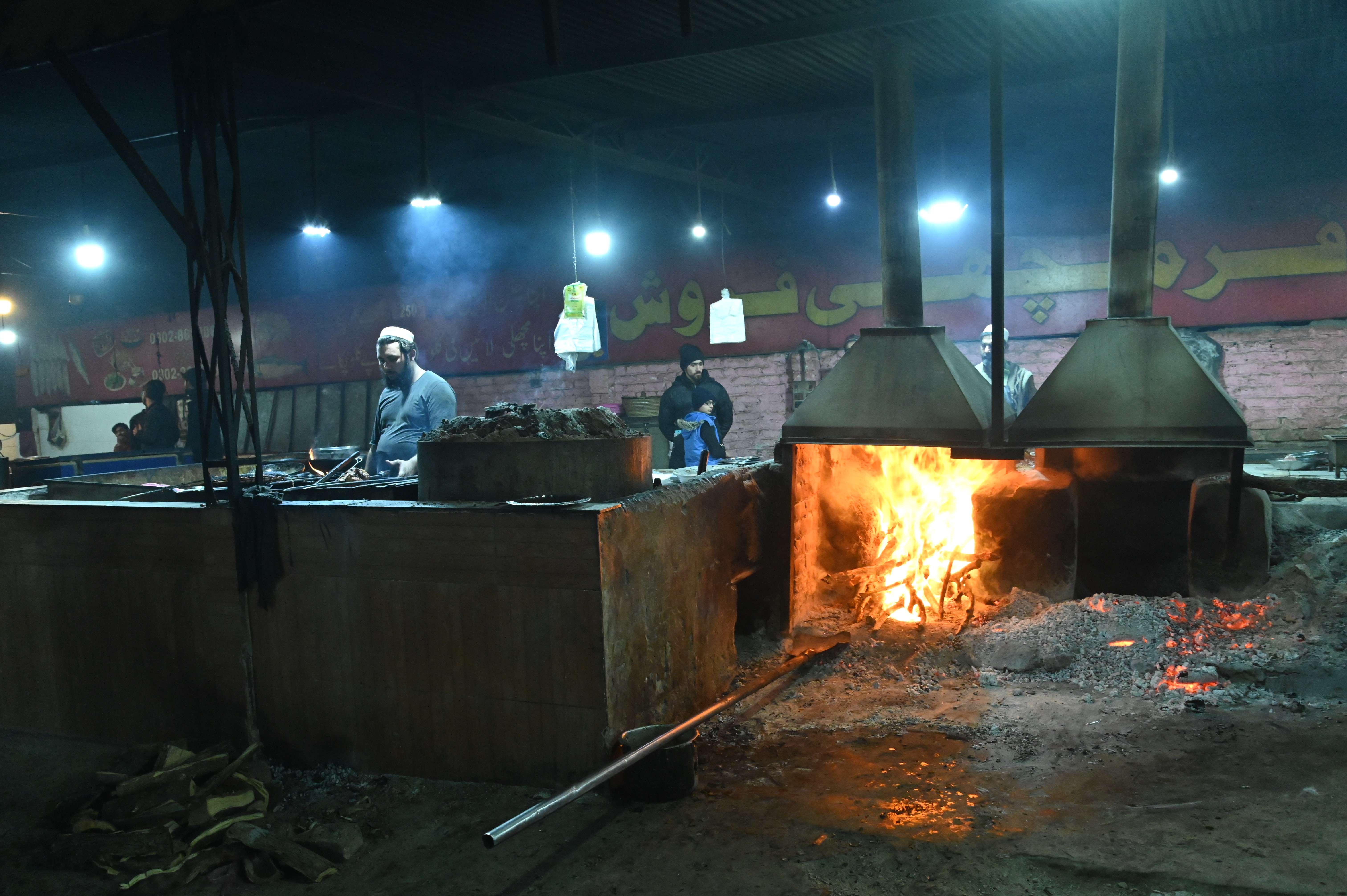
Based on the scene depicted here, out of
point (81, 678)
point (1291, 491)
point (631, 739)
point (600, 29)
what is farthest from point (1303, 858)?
point (600, 29)

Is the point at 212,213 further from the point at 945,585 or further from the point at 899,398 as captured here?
the point at 945,585

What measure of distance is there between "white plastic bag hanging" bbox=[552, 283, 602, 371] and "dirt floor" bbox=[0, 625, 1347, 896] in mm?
6174

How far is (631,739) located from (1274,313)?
884cm

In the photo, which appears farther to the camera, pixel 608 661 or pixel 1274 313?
pixel 1274 313

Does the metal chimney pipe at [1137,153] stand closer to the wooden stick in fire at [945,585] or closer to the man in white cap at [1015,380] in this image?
the wooden stick in fire at [945,585]

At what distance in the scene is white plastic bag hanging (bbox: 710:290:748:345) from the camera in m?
10.8

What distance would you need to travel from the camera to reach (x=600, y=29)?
616 cm

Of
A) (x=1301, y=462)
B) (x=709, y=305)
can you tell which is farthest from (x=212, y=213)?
(x=1301, y=462)

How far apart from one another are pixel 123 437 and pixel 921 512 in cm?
1091

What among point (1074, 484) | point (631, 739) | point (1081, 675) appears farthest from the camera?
point (1074, 484)

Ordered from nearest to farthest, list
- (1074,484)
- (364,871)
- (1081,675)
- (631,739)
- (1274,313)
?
(364,871)
(631,739)
(1081,675)
(1074,484)
(1274,313)

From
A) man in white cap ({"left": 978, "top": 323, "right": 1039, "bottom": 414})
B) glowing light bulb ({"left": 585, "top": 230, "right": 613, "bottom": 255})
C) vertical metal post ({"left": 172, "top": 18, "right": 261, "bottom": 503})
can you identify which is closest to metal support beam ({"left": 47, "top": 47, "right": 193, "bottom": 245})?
vertical metal post ({"left": 172, "top": 18, "right": 261, "bottom": 503})

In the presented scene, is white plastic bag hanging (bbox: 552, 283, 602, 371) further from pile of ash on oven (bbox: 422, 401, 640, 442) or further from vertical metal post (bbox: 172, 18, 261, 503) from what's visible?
pile of ash on oven (bbox: 422, 401, 640, 442)

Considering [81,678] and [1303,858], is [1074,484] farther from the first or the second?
[81,678]
